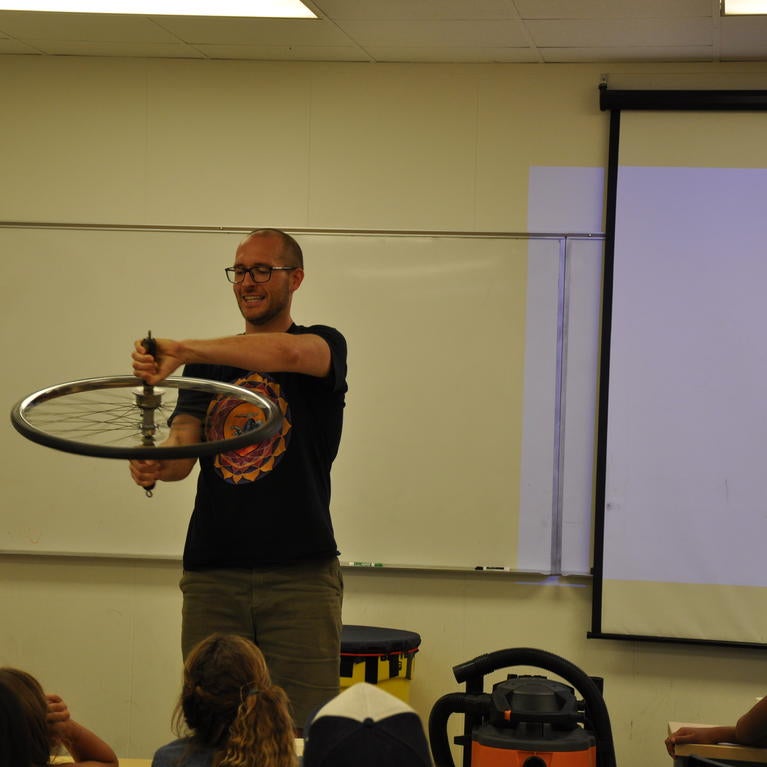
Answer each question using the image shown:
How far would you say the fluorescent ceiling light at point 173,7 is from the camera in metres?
3.67

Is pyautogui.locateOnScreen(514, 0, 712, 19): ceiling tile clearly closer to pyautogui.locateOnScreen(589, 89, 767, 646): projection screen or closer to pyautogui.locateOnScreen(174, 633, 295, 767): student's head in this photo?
pyautogui.locateOnScreen(589, 89, 767, 646): projection screen

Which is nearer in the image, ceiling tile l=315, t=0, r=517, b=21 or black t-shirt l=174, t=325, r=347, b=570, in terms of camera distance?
black t-shirt l=174, t=325, r=347, b=570

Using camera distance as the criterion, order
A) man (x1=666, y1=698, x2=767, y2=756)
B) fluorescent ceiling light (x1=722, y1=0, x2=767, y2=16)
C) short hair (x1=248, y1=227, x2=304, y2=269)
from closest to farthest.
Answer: man (x1=666, y1=698, x2=767, y2=756) < short hair (x1=248, y1=227, x2=304, y2=269) < fluorescent ceiling light (x1=722, y1=0, x2=767, y2=16)

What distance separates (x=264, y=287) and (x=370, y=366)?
1736mm

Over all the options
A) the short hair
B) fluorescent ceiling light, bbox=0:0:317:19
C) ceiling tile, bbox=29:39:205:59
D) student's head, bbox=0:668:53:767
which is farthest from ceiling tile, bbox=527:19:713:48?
student's head, bbox=0:668:53:767

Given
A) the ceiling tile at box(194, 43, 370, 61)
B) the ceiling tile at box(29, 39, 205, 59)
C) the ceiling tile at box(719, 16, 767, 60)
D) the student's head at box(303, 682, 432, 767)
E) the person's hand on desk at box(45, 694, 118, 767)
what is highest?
the ceiling tile at box(29, 39, 205, 59)

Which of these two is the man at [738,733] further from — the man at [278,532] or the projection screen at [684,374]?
the projection screen at [684,374]

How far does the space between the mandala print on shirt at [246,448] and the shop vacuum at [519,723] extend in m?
0.67

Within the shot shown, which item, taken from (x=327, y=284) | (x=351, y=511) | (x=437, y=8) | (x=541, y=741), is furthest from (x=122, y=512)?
(x=541, y=741)

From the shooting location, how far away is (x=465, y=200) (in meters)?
4.19

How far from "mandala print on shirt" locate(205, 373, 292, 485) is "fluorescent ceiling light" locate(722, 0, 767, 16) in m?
2.10

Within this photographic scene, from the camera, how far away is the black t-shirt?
7.74 feet

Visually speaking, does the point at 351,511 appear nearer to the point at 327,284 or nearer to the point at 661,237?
the point at 327,284

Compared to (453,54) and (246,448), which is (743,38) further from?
(246,448)
